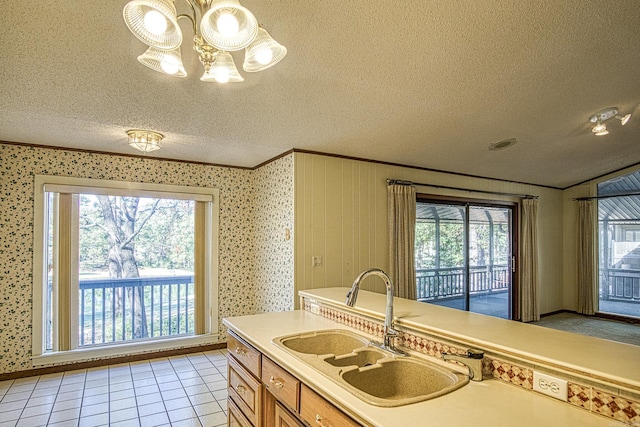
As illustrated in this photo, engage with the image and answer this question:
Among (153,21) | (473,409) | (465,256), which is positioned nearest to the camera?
(473,409)

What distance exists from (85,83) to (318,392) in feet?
8.24

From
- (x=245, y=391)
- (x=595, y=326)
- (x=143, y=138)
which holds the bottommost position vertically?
(x=595, y=326)

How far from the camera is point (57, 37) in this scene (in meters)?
2.00

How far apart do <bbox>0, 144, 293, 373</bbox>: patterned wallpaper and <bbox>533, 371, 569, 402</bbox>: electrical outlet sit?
288 centimetres

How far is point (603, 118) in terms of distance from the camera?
365 centimetres

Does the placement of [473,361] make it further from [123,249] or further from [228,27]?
[123,249]

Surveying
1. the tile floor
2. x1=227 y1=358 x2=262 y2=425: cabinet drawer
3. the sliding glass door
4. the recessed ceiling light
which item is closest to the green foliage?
the tile floor

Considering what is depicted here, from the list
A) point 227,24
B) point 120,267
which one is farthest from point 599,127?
point 120,267

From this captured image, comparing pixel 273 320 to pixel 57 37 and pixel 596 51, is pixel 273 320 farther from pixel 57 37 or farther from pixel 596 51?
pixel 596 51

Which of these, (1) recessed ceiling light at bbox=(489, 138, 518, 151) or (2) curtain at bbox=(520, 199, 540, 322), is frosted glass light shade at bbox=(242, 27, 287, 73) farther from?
(2) curtain at bbox=(520, 199, 540, 322)

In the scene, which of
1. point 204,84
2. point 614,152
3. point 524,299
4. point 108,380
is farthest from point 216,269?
point 614,152

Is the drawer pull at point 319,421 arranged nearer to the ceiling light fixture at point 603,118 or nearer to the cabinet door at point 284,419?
the cabinet door at point 284,419

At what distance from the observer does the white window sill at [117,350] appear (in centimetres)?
378

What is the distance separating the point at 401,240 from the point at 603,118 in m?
2.50
